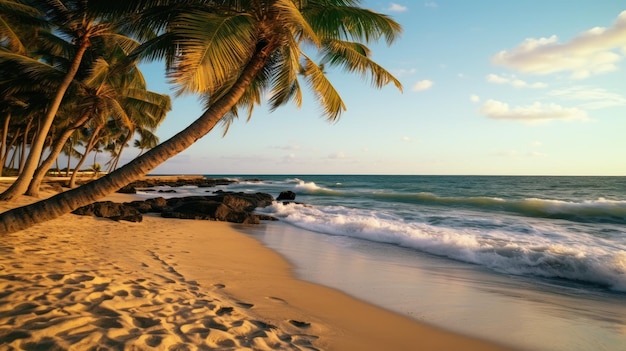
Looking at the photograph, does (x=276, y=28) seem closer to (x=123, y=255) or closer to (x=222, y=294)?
(x=222, y=294)

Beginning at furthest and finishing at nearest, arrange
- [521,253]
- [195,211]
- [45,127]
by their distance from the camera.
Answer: [195,211] → [45,127] → [521,253]

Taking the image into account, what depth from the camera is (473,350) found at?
3.83 metres

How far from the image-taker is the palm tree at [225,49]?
16.5ft

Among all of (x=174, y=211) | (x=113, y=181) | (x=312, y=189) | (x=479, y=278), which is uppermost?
(x=113, y=181)

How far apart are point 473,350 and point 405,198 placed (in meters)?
30.4

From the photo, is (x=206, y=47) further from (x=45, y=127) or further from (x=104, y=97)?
(x=104, y=97)

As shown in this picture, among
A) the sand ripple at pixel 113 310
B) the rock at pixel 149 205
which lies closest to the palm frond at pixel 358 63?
the sand ripple at pixel 113 310

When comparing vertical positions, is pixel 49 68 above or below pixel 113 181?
above

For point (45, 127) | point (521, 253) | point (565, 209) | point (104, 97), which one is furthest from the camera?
point (565, 209)

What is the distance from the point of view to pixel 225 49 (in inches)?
221

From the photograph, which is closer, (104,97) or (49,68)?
(49,68)

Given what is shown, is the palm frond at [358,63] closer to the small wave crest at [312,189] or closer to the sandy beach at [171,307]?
the sandy beach at [171,307]

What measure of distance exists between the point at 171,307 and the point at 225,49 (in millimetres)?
4049

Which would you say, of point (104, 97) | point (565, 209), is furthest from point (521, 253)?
point (565, 209)
